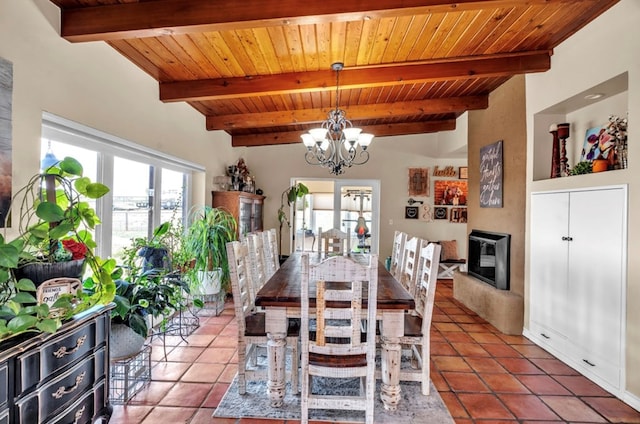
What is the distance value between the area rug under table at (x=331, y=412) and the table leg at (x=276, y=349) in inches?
3.9

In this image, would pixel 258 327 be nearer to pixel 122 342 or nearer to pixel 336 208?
pixel 122 342

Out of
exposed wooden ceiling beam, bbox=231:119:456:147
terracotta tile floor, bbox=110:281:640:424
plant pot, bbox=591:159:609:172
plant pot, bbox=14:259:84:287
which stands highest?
exposed wooden ceiling beam, bbox=231:119:456:147

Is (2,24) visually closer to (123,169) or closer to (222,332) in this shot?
(123,169)

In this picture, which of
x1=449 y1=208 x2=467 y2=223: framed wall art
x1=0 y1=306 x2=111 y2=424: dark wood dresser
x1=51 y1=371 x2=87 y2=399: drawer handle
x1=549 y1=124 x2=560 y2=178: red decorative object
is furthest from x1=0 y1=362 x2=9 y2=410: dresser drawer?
x1=449 y1=208 x2=467 y2=223: framed wall art

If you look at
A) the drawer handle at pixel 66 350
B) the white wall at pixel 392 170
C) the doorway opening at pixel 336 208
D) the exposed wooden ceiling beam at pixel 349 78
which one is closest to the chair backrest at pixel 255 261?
the drawer handle at pixel 66 350

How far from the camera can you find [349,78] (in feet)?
11.0

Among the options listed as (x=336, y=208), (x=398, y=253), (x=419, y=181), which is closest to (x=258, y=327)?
(x=398, y=253)

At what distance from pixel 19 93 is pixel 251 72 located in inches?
74.7

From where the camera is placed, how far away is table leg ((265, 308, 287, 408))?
2.09 meters

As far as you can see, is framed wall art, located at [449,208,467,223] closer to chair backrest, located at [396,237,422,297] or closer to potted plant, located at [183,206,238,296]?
chair backrest, located at [396,237,422,297]

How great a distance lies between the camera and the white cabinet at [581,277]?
2.36m

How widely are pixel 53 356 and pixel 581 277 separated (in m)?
3.50

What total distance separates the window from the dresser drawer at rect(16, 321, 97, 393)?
1.28 m

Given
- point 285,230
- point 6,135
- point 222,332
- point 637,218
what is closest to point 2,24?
point 6,135
